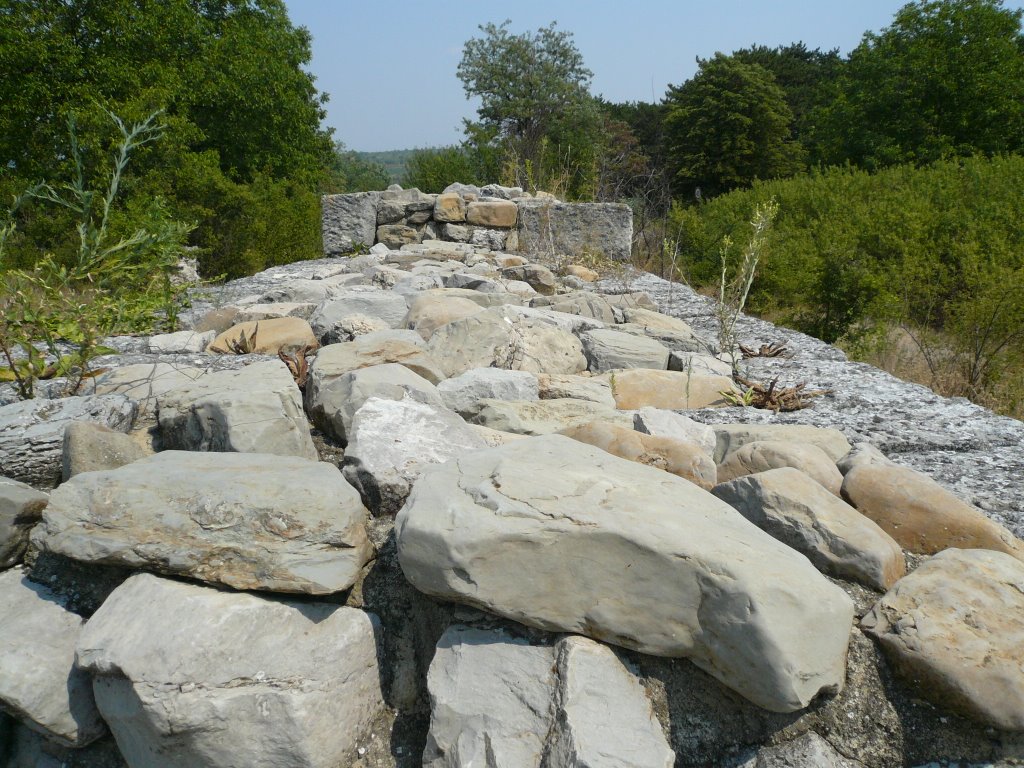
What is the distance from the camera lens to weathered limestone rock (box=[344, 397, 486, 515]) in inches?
82.1

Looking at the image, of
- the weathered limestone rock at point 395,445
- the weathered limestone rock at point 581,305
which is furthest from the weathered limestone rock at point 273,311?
the weathered limestone rock at point 395,445

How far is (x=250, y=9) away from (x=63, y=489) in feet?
69.8

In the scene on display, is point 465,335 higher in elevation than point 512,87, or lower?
lower

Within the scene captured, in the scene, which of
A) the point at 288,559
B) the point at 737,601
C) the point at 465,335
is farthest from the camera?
the point at 465,335

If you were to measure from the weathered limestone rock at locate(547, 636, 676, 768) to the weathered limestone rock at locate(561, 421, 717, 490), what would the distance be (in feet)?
2.42

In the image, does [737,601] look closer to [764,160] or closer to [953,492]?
[953,492]

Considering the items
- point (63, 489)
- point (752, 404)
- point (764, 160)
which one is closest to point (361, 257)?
point (752, 404)

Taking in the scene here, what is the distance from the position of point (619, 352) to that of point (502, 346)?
610 millimetres

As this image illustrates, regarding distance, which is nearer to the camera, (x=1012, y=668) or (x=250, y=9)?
(x=1012, y=668)

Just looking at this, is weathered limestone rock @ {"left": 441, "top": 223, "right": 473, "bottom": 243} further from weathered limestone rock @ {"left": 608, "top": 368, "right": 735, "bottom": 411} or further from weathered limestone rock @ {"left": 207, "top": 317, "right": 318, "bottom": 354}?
weathered limestone rock @ {"left": 608, "top": 368, "right": 735, "bottom": 411}

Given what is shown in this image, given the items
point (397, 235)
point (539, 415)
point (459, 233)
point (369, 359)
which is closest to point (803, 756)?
point (539, 415)

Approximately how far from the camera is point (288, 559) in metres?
1.76

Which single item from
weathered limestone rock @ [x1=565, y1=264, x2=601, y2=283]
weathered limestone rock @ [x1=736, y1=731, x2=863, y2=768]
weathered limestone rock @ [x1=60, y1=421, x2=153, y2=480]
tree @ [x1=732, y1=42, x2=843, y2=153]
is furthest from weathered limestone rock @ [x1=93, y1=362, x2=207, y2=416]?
tree @ [x1=732, y1=42, x2=843, y2=153]

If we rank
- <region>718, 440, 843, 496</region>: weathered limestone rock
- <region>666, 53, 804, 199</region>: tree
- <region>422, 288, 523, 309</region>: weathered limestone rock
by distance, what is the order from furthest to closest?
<region>666, 53, 804, 199</region>: tree < <region>422, 288, 523, 309</region>: weathered limestone rock < <region>718, 440, 843, 496</region>: weathered limestone rock
